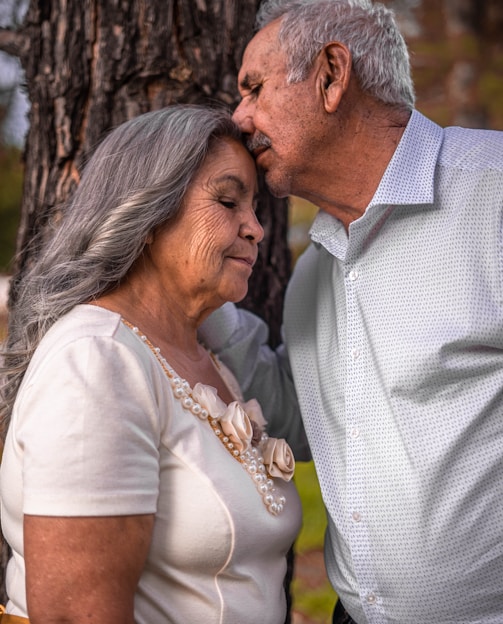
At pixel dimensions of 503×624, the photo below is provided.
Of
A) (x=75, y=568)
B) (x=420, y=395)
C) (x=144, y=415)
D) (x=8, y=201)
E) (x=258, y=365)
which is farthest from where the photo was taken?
(x=8, y=201)

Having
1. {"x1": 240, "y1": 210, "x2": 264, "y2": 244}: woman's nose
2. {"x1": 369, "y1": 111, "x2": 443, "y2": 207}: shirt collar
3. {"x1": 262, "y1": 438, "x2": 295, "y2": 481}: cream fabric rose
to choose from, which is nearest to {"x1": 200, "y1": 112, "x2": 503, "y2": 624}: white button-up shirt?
{"x1": 369, "y1": 111, "x2": 443, "y2": 207}: shirt collar

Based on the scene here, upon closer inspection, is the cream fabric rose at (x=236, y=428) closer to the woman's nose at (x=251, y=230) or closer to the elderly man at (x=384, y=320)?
the elderly man at (x=384, y=320)

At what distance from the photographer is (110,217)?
1932 mm

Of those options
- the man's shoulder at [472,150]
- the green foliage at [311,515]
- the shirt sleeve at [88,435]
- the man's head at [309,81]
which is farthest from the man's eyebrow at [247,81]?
the green foliage at [311,515]

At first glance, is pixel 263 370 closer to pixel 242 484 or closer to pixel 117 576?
A: pixel 242 484

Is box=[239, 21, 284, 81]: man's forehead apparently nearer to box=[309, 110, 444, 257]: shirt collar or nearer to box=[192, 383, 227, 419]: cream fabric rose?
box=[309, 110, 444, 257]: shirt collar

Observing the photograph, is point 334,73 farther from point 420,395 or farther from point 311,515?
point 311,515

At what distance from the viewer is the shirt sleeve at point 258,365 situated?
2.40 metres

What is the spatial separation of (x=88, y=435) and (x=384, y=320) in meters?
0.92

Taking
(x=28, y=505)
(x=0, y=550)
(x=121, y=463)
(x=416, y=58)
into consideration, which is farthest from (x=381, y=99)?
(x=416, y=58)

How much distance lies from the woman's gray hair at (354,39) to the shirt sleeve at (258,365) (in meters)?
0.79

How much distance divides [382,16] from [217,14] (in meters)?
0.59

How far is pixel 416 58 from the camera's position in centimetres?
601

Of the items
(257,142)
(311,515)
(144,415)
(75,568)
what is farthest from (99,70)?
(311,515)
